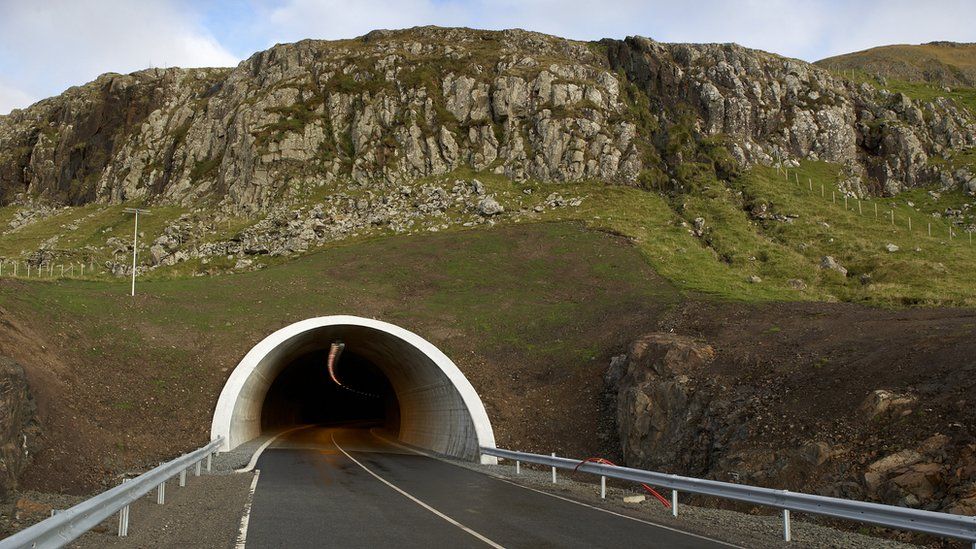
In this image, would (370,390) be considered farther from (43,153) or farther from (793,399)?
(43,153)

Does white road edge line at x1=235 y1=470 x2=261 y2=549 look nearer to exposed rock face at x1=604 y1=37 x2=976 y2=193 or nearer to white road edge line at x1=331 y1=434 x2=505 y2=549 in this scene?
white road edge line at x1=331 y1=434 x2=505 y2=549

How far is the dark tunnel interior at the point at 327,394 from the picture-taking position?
44.6m

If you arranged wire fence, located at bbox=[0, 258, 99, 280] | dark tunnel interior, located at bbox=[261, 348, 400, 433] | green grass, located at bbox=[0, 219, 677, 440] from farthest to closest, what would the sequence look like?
wire fence, located at bbox=[0, 258, 99, 280], dark tunnel interior, located at bbox=[261, 348, 400, 433], green grass, located at bbox=[0, 219, 677, 440]

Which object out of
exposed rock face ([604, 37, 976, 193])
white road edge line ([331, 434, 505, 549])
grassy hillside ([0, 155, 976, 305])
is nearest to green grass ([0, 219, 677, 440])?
grassy hillside ([0, 155, 976, 305])

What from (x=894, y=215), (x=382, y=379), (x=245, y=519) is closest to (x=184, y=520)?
(x=245, y=519)

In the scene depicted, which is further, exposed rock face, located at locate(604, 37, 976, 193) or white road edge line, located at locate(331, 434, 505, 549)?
exposed rock face, located at locate(604, 37, 976, 193)

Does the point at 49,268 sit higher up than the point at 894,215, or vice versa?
the point at 894,215

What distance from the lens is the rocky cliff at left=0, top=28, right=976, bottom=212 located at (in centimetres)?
7275

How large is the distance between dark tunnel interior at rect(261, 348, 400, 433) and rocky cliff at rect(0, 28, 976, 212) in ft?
68.3

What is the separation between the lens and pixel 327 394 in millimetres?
68000

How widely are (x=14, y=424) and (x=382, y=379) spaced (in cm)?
3296

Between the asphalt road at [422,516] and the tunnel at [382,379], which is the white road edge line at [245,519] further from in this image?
the tunnel at [382,379]

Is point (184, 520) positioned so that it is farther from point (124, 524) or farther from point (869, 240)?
point (869, 240)

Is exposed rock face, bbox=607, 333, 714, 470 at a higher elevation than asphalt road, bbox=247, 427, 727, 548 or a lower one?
higher
